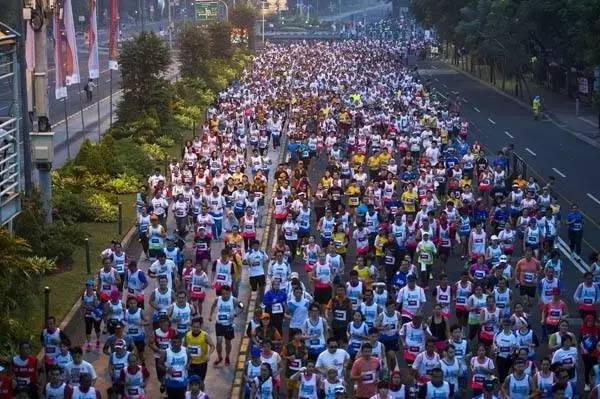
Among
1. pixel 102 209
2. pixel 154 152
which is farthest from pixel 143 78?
pixel 102 209

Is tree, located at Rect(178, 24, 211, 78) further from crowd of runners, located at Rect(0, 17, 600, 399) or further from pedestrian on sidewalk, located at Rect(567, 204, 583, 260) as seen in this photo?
pedestrian on sidewalk, located at Rect(567, 204, 583, 260)

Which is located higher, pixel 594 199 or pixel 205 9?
pixel 594 199

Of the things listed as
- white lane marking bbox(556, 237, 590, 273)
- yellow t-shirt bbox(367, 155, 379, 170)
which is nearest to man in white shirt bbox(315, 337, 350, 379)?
white lane marking bbox(556, 237, 590, 273)

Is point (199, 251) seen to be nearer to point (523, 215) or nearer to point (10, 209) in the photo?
point (10, 209)

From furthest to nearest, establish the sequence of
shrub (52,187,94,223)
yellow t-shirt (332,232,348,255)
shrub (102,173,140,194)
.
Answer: shrub (102,173,140,194)
shrub (52,187,94,223)
yellow t-shirt (332,232,348,255)

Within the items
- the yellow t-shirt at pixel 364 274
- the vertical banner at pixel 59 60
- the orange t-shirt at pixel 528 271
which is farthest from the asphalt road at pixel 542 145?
the vertical banner at pixel 59 60

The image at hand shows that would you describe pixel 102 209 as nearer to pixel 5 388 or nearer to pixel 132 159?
pixel 132 159
